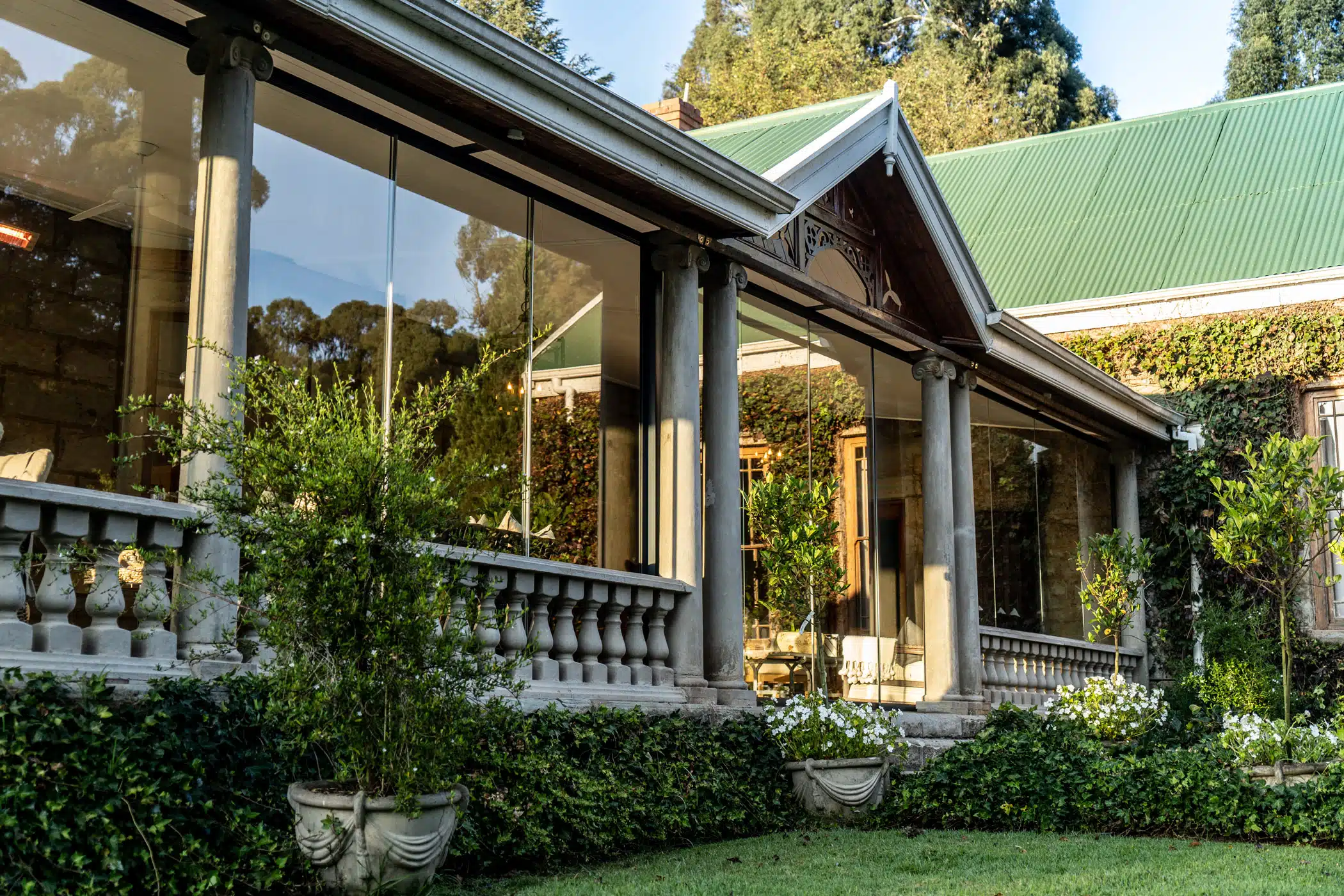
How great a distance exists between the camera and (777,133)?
1103cm

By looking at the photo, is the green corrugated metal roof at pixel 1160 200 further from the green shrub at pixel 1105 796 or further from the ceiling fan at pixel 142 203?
the ceiling fan at pixel 142 203

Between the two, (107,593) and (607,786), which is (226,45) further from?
(607,786)

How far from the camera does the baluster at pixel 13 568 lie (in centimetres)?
503

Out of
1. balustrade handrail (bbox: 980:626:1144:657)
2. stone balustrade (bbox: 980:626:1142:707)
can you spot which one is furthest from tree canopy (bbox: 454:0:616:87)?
stone balustrade (bbox: 980:626:1142:707)

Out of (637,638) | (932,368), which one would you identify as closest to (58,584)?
(637,638)

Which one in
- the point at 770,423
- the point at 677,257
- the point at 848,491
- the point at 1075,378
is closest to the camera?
the point at 677,257

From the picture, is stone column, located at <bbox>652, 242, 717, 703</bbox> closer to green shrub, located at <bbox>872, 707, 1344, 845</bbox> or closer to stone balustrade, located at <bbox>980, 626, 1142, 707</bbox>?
green shrub, located at <bbox>872, 707, 1344, 845</bbox>

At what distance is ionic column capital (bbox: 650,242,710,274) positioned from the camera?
9023 mm

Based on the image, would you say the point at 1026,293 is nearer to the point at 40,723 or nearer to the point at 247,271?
the point at 247,271

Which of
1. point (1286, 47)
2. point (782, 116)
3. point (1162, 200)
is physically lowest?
point (782, 116)

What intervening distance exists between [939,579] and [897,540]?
49 centimetres

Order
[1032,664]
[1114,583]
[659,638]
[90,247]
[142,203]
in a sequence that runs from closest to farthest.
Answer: [142,203], [659,638], [90,247], [1032,664], [1114,583]

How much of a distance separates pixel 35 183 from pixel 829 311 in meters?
5.88

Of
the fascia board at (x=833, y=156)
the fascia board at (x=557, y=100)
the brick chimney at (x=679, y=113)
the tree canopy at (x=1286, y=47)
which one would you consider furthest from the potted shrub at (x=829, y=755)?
the tree canopy at (x=1286, y=47)
